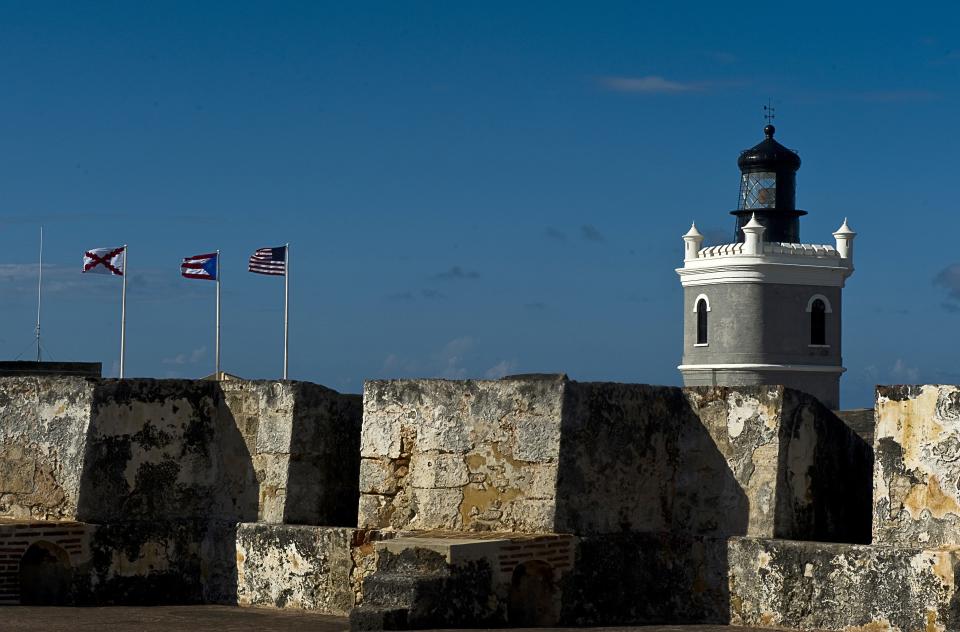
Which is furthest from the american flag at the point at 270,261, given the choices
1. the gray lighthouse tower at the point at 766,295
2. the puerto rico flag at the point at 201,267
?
the gray lighthouse tower at the point at 766,295

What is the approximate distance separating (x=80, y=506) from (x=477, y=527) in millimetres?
3191

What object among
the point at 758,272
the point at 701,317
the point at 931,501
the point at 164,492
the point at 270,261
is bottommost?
the point at 164,492

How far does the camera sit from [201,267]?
959 inches

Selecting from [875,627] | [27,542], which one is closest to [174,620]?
[27,542]

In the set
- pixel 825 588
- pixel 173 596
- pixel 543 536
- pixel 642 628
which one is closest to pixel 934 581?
pixel 825 588

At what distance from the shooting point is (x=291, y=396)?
1229 centimetres

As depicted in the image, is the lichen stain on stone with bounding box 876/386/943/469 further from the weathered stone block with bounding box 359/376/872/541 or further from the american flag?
the american flag

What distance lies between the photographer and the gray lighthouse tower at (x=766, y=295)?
194 feet

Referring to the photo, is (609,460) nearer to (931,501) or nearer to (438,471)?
(438,471)

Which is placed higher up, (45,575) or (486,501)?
(486,501)

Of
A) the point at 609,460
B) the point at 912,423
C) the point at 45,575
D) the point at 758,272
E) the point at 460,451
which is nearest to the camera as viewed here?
the point at 912,423

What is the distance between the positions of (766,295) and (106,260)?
133 ft

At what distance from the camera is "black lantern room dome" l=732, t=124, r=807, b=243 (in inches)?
2415

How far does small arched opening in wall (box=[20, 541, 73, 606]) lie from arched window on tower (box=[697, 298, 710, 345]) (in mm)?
49773
